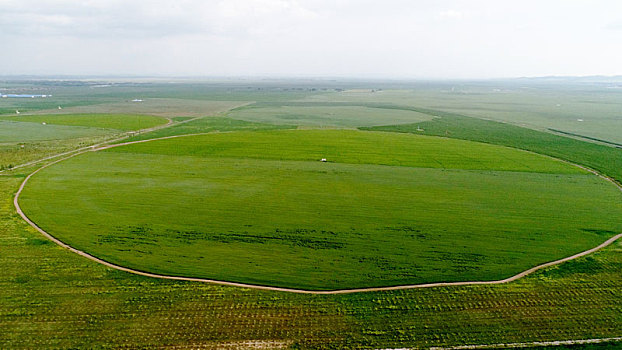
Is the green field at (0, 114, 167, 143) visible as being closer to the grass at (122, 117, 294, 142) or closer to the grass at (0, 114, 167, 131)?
the grass at (0, 114, 167, 131)

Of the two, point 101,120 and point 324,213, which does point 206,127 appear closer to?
point 101,120

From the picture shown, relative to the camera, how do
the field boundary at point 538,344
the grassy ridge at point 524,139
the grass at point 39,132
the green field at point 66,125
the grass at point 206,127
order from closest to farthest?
the field boundary at point 538,344 → the grassy ridge at point 524,139 → the grass at point 39,132 → the green field at point 66,125 → the grass at point 206,127

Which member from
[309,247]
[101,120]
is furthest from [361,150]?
[101,120]

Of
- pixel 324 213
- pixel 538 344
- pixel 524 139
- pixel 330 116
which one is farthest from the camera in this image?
pixel 330 116

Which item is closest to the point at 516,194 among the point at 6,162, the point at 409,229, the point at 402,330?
the point at 409,229

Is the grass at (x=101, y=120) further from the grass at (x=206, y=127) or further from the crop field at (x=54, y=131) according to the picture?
the grass at (x=206, y=127)

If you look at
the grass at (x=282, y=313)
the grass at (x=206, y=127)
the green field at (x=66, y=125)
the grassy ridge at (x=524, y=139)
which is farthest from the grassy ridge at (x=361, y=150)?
the grass at (x=282, y=313)
